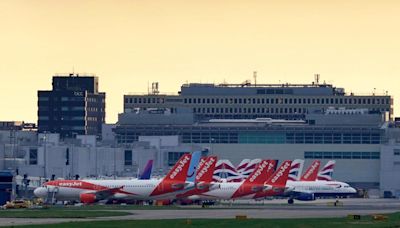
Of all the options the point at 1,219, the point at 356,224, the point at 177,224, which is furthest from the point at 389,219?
the point at 1,219

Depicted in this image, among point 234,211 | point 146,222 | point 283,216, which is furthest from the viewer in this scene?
point 234,211

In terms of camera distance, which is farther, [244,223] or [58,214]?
[58,214]

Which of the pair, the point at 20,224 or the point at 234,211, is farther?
the point at 234,211

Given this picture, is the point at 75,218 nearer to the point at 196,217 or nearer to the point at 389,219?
the point at 196,217

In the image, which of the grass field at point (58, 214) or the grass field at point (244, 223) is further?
the grass field at point (58, 214)

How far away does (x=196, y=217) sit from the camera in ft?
533

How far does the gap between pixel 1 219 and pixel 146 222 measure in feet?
49.9

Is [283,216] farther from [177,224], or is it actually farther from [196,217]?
[177,224]

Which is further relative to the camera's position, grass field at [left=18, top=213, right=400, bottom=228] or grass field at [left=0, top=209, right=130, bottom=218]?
grass field at [left=0, top=209, right=130, bottom=218]

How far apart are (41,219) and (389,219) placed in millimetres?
31542

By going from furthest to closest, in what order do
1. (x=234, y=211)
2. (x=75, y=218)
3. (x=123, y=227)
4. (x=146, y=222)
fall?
(x=234, y=211) < (x=75, y=218) < (x=146, y=222) < (x=123, y=227)

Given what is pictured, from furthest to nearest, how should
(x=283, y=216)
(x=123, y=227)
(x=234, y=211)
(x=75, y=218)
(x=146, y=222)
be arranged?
(x=234, y=211)
(x=283, y=216)
(x=75, y=218)
(x=146, y=222)
(x=123, y=227)

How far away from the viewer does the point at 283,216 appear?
168m

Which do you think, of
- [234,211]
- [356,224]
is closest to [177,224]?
[356,224]
